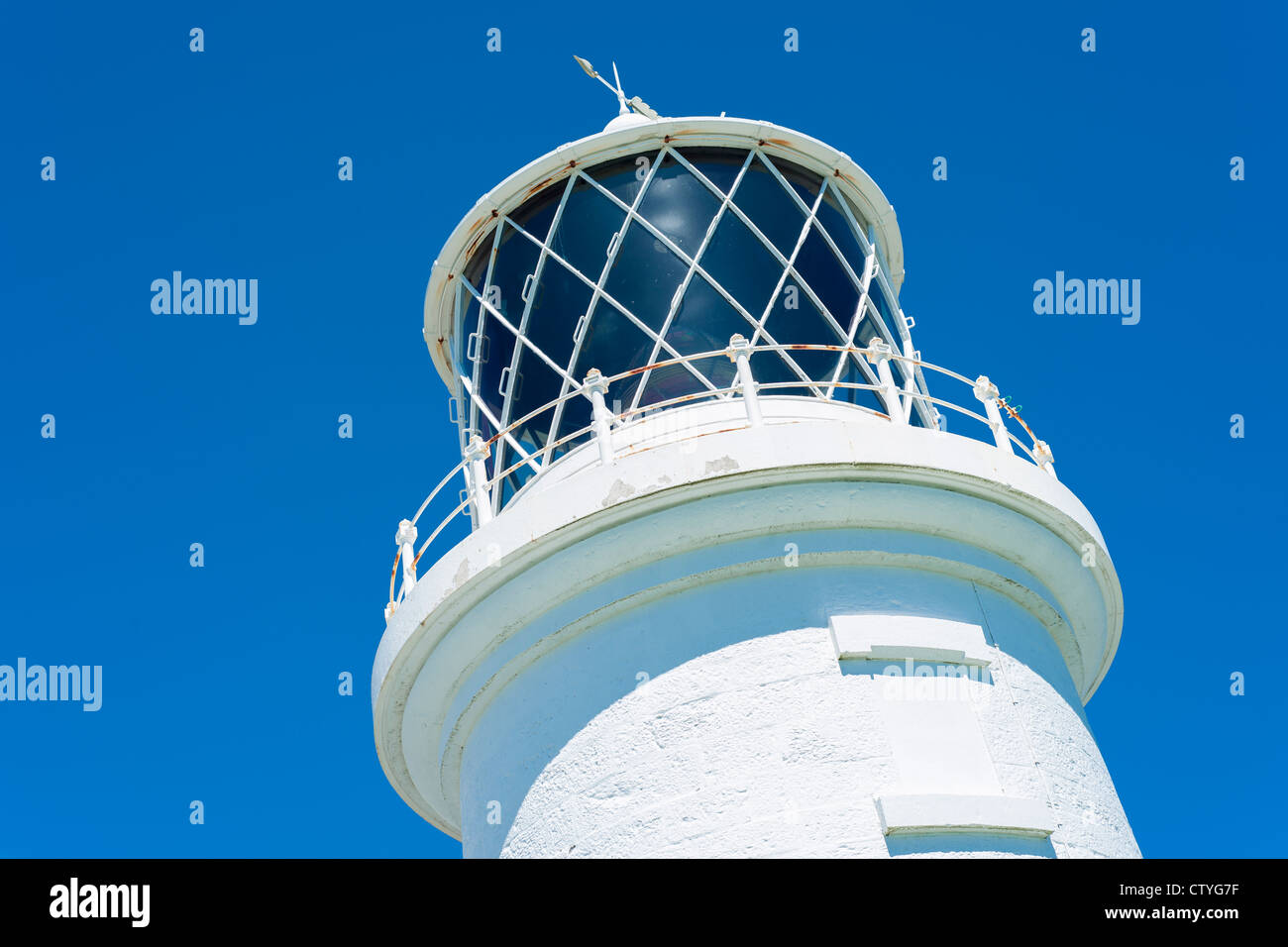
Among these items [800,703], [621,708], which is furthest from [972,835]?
[621,708]

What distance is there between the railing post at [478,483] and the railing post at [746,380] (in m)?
1.49

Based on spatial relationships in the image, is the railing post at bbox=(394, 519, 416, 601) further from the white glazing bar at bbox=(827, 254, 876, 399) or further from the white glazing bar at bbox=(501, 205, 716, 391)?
the white glazing bar at bbox=(827, 254, 876, 399)

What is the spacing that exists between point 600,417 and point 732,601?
119cm

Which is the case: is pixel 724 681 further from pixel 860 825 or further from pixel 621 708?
pixel 860 825

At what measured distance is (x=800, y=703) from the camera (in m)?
5.84

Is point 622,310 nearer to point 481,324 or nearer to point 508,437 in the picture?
point 508,437

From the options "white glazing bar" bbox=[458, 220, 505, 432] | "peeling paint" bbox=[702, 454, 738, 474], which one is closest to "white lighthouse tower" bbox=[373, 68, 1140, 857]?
"peeling paint" bbox=[702, 454, 738, 474]

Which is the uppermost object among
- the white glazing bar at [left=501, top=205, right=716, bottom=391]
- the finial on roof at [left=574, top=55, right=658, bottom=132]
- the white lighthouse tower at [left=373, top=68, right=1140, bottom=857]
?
the finial on roof at [left=574, top=55, right=658, bottom=132]

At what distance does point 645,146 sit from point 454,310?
1.76m

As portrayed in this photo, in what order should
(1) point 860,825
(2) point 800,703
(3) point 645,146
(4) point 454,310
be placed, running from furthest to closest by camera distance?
1. (4) point 454,310
2. (3) point 645,146
3. (2) point 800,703
4. (1) point 860,825

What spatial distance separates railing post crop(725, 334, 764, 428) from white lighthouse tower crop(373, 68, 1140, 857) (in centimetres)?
2

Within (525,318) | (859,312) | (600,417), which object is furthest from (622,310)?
(859,312)

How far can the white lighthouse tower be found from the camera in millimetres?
5746

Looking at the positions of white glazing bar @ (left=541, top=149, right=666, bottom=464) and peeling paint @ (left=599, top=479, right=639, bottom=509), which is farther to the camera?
white glazing bar @ (left=541, top=149, right=666, bottom=464)
